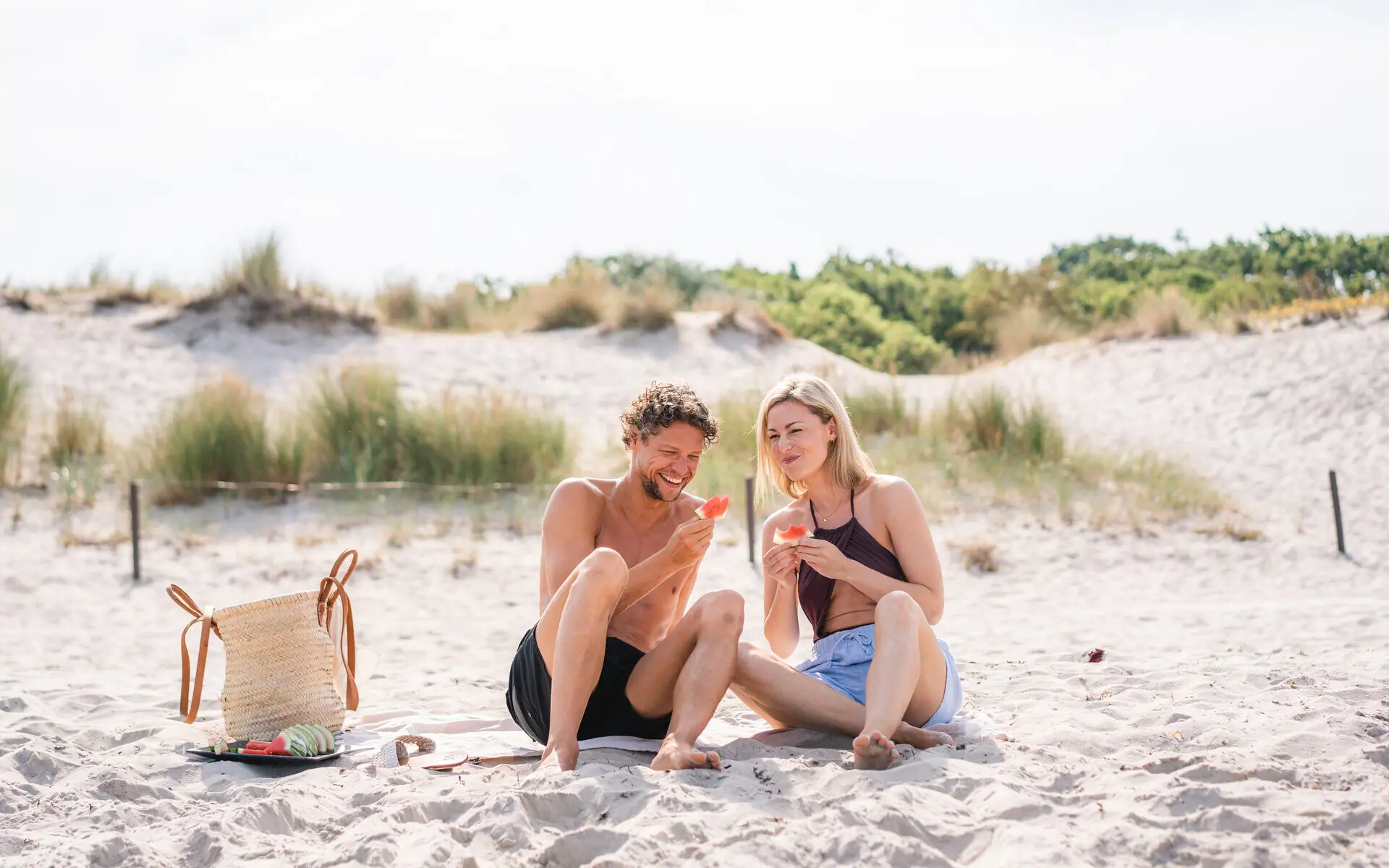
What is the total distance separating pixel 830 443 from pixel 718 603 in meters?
0.81

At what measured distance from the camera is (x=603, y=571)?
12.1ft

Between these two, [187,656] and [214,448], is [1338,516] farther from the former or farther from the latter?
[214,448]

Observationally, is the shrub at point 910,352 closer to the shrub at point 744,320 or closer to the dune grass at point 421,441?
the shrub at point 744,320

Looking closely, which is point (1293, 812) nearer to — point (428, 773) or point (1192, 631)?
point (428, 773)

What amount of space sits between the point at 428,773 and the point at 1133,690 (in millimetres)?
2662

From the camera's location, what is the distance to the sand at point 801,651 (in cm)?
297

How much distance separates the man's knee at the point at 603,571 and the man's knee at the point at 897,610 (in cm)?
80

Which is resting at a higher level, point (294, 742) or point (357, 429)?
point (357, 429)

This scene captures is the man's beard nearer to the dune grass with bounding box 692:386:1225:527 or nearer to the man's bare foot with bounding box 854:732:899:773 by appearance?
the man's bare foot with bounding box 854:732:899:773

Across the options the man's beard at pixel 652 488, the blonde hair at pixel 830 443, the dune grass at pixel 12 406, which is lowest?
the man's beard at pixel 652 488

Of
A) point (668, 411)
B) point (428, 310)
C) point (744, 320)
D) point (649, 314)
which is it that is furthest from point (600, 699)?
point (428, 310)

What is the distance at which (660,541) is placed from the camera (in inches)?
166

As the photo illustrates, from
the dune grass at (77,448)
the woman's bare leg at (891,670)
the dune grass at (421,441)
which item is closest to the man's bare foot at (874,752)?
the woman's bare leg at (891,670)

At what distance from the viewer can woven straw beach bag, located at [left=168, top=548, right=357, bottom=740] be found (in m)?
4.30
